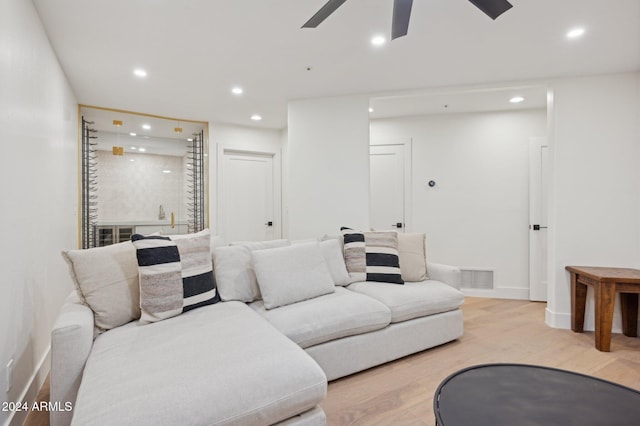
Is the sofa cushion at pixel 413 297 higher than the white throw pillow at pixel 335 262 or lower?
lower

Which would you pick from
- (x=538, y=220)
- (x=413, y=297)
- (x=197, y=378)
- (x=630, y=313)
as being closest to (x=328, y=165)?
(x=413, y=297)

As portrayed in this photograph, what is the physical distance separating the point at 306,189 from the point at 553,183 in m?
2.56

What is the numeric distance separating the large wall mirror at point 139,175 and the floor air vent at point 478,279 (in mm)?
3808

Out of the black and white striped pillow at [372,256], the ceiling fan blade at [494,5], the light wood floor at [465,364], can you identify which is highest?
the ceiling fan blade at [494,5]

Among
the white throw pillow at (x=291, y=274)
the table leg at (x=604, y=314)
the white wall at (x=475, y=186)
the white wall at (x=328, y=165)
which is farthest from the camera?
the white wall at (x=475, y=186)

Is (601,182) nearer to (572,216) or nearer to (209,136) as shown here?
(572,216)

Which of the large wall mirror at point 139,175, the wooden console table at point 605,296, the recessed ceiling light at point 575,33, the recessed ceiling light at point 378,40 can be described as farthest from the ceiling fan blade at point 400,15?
the large wall mirror at point 139,175

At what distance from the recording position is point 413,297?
2.52 metres

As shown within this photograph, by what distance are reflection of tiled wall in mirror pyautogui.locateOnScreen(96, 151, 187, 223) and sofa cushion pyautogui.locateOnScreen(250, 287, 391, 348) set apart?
3060mm

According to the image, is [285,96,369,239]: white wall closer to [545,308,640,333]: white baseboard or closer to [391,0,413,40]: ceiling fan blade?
[391,0,413,40]: ceiling fan blade

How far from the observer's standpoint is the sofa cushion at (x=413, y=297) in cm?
243

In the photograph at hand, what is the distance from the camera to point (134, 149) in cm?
452

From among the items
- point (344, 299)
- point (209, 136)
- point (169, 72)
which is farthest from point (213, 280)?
point (209, 136)

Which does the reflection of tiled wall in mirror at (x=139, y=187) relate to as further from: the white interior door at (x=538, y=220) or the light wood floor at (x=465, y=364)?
the white interior door at (x=538, y=220)
